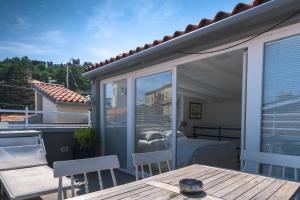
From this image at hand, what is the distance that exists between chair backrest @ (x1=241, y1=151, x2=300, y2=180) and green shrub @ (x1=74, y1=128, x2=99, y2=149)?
396 cm

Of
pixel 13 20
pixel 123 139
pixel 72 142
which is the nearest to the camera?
pixel 123 139

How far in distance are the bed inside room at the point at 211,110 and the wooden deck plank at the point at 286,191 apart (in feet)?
6.90

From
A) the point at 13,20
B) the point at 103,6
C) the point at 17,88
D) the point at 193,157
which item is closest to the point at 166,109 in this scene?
the point at 193,157

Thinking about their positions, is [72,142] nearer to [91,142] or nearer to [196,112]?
[91,142]

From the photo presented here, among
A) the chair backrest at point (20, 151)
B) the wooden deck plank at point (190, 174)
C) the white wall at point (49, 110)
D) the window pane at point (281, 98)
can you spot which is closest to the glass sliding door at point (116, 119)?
the chair backrest at point (20, 151)

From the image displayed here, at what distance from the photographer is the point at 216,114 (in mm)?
9039

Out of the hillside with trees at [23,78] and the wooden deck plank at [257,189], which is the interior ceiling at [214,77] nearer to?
the wooden deck plank at [257,189]

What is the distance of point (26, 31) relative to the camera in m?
8.84

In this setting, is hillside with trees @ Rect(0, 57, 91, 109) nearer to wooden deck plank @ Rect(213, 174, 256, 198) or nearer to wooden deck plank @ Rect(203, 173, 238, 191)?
wooden deck plank @ Rect(203, 173, 238, 191)

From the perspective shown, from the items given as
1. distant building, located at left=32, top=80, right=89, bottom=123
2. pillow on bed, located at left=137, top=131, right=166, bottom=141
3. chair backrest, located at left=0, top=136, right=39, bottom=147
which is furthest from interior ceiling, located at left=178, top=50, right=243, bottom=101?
distant building, located at left=32, top=80, right=89, bottom=123

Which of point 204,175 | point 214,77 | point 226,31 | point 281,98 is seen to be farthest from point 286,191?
point 214,77

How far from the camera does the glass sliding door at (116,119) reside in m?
5.30

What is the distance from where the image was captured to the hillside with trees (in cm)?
1864

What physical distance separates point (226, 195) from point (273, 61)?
177 cm
